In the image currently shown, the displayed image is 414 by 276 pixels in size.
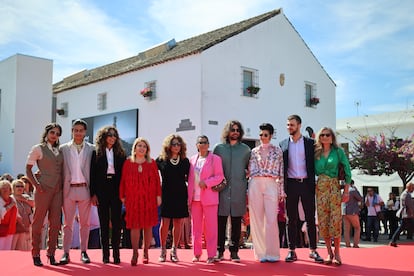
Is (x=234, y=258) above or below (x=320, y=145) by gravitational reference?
below

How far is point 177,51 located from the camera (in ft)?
56.2

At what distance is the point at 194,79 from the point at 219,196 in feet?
31.6

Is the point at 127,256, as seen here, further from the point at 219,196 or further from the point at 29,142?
the point at 29,142

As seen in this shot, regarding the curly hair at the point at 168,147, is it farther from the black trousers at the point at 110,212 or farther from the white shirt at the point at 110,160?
the black trousers at the point at 110,212

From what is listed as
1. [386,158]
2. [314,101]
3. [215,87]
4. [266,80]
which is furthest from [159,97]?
[386,158]

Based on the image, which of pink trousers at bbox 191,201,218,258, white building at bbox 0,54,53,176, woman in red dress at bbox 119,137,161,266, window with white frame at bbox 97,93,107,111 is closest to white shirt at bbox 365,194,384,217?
pink trousers at bbox 191,201,218,258

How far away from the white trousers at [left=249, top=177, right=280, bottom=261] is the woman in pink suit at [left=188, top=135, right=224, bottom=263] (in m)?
0.49

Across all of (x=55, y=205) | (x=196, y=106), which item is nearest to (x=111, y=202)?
(x=55, y=205)

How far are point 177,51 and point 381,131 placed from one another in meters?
15.4

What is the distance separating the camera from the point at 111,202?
579 cm

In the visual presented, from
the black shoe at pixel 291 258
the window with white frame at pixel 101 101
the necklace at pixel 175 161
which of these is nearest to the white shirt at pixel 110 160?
the necklace at pixel 175 161

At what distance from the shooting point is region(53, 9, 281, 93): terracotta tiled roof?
16.1m

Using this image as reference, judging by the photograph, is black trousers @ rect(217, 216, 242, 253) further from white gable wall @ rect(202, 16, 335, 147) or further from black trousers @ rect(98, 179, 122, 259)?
white gable wall @ rect(202, 16, 335, 147)

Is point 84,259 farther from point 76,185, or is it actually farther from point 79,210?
point 76,185
